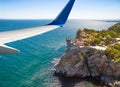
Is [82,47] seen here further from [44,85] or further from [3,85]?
[3,85]

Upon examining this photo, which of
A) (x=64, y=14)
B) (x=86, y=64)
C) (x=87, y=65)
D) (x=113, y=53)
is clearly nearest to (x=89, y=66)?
(x=87, y=65)

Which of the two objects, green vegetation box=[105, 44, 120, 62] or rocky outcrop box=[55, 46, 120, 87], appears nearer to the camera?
rocky outcrop box=[55, 46, 120, 87]

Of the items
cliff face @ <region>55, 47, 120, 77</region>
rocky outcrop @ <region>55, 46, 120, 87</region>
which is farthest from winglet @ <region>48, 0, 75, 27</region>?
cliff face @ <region>55, 47, 120, 77</region>

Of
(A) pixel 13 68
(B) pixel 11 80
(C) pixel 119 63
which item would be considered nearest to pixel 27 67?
(A) pixel 13 68

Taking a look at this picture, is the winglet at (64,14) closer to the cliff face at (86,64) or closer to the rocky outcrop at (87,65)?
the rocky outcrop at (87,65)

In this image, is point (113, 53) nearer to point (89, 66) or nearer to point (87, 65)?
point (89, 66)

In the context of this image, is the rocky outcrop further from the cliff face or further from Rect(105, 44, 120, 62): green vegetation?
Rect(105, 44, 120, 62): green vegetation

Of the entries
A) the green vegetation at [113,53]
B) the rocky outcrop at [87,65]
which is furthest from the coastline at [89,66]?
the green vegetation at [113,53]

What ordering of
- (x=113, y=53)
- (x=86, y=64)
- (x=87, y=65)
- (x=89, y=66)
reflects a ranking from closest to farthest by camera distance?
1. (x=113, y=53)
2. (x=89, y=66)
3. (x=87, y=65)
4. (x=86, y=64)
